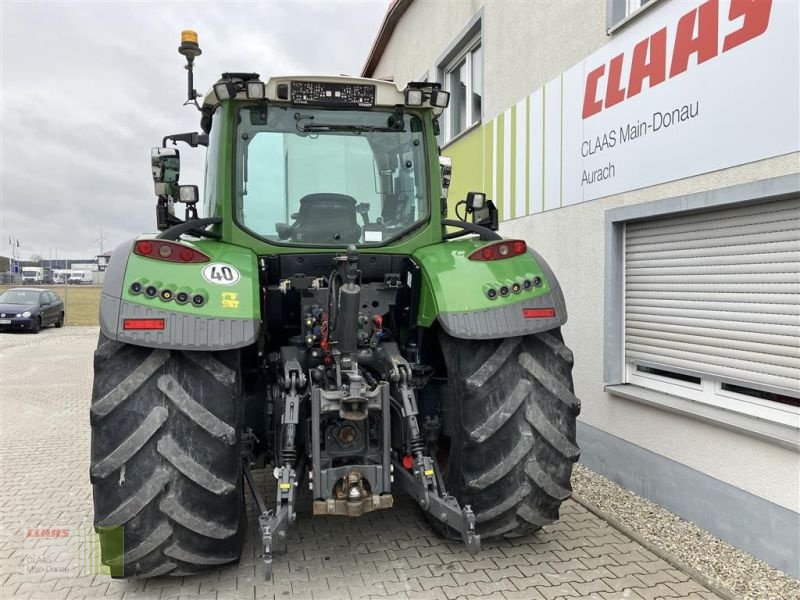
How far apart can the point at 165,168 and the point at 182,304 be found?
1.31 m

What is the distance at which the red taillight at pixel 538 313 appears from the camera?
10.7 ft

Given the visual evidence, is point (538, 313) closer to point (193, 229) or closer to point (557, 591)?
point (557, 591)

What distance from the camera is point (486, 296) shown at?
3.26 meters

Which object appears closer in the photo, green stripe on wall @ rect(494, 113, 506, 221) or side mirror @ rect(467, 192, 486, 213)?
side mirror @ rect(467, 192, 486, 213)

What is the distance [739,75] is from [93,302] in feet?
115

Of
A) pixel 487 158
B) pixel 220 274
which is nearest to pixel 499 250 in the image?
pixel 220 274

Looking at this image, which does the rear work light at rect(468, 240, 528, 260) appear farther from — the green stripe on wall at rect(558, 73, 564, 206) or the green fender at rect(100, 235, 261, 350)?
the green stripe on wall at rect(558, 73, 564, 206)

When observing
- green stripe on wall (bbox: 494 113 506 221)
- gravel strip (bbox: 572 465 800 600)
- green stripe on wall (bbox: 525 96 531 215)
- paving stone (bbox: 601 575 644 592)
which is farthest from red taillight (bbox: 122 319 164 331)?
green stripe on wall (bbox: 494 113 506 221)

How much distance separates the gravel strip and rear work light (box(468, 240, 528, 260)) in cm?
193

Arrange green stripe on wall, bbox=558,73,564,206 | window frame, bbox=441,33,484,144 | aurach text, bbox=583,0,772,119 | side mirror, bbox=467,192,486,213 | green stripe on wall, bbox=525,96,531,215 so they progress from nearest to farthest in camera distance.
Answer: aurach text, bbox=583,0,772,119
side mirror, bbox=467,192,486,213
green stripe on wall, bbox=558,73,564,206
green stripe on wall, bbox=525,96,531,215
window frame, bbox=441,33,484,144

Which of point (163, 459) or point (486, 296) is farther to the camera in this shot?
point (486, 296)

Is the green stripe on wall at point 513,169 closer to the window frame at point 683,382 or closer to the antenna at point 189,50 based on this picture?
the window frame at point 683,382

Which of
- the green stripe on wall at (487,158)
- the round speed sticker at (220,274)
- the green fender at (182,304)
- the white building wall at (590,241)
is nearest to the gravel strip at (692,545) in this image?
the white building wall at (590,241)

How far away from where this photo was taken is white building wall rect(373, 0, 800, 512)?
354 centimetres
